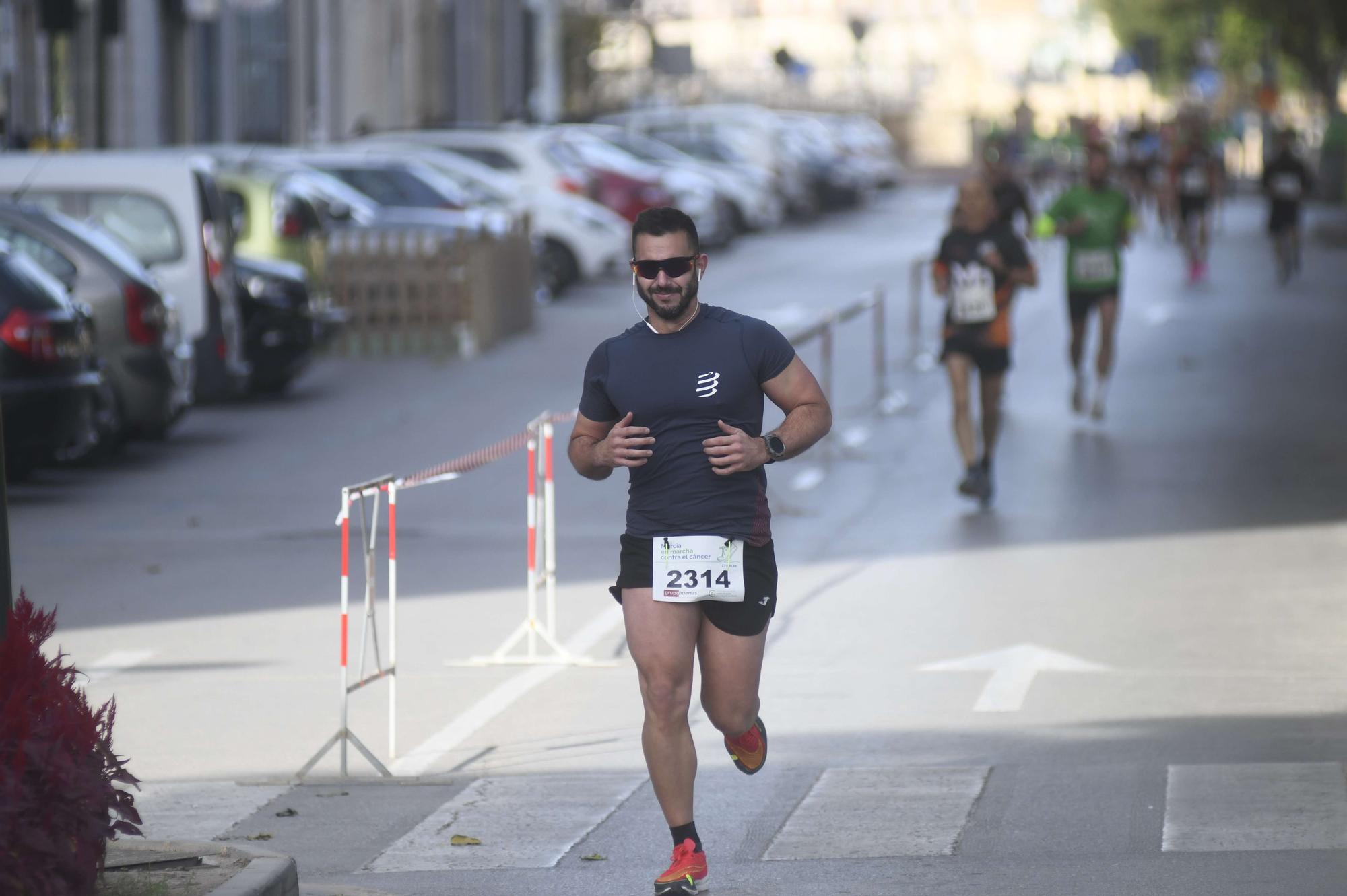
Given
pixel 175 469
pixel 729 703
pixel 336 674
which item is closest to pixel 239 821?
pixel 729 703

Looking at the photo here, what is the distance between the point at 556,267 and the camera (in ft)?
95.5

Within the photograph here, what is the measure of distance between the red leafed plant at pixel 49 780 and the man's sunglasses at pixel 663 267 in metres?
1.76

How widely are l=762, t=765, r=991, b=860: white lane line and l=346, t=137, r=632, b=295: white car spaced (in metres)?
21.3

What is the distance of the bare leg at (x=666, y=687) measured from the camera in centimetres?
632

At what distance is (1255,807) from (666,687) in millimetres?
2002

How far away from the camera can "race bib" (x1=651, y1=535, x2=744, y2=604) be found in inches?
248

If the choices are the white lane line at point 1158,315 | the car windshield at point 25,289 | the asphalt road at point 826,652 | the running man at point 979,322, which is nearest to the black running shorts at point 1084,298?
the asphalt road at point 826,652

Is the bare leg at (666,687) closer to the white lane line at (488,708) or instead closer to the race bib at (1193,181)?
the white lane line at (488,708)

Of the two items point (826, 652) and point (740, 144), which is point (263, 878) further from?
point (740, 144)

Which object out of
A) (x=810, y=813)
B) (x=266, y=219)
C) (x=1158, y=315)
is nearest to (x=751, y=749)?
(x=810, y=813)

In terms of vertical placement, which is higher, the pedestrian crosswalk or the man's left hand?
the man's left hand

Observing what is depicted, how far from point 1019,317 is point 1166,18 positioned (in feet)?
177

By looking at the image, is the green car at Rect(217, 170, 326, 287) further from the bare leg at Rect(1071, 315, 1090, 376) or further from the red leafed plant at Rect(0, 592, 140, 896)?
the red leafed plant at Rect(0, 592, 140, 896)

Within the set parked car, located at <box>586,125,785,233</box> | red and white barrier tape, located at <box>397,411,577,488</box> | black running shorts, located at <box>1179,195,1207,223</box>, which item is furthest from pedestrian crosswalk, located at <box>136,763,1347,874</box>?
parked car, located at <box>586,125,785,233</box>
